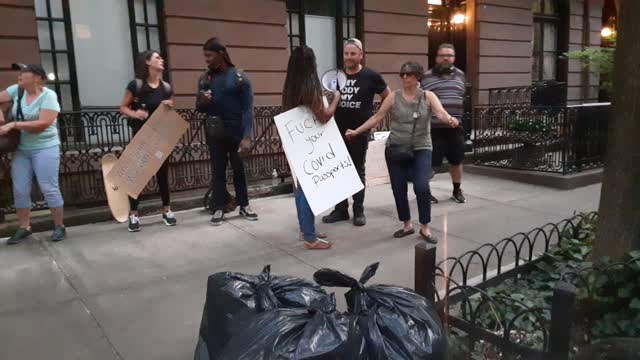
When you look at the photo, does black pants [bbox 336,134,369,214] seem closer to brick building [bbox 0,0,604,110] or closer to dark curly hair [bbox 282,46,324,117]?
dark curly hair [bbox 282,46,324,117]

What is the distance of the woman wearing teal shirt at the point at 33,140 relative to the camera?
16.9 feet

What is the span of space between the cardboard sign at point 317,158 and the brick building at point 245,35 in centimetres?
407

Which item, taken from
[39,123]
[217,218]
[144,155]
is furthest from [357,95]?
[39,123]

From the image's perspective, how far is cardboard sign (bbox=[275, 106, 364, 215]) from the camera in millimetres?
4742

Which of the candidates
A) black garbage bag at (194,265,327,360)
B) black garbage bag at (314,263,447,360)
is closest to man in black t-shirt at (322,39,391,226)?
black garbage bag at (194,265,327,360)

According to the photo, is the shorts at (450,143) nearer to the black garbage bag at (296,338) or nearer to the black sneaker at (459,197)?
the black sneaker at (459,197)

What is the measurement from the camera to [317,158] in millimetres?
4859

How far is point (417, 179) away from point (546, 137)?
4.32 m

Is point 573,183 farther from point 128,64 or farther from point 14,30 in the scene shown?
point 14,30

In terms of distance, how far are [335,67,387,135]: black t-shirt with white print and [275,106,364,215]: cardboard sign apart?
2.60 ft

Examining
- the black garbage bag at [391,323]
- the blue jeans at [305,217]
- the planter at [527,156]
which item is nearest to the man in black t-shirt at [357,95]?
the blue jeans at [305,217]

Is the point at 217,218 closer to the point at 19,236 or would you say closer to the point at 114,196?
the point at 114,196

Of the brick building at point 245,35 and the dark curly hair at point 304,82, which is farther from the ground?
the brick building at point 245,35

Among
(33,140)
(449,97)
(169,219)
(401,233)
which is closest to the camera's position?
(33,140)
